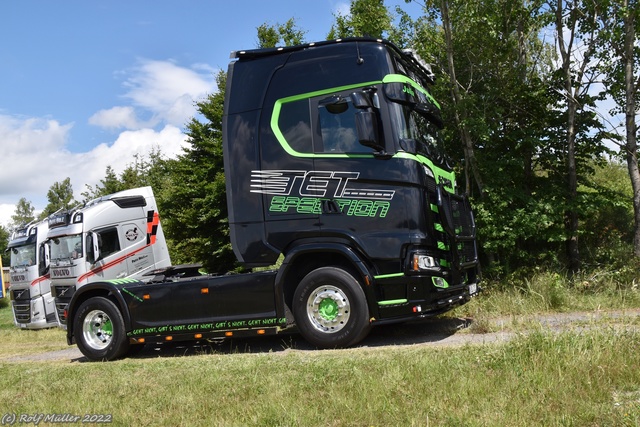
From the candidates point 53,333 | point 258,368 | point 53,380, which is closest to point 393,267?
point 258,368

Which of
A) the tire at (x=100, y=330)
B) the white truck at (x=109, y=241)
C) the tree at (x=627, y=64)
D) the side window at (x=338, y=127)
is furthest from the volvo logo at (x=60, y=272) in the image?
the tree at (x=627, y=64)

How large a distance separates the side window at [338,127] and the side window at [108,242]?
29.3 feet

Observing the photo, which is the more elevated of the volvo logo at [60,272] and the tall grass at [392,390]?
the volvo logo at [60,272]

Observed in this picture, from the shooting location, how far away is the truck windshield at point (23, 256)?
64.2 feet

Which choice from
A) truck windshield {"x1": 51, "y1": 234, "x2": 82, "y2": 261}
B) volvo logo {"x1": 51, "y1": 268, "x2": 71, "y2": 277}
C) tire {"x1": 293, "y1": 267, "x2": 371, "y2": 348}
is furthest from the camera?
volvo logo {"x1": 51, "y1": 268, "x2": 71, "y2": 277}

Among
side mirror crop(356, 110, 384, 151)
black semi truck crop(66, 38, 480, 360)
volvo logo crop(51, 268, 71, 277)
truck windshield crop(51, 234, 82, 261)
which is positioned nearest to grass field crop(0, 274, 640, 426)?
black semi truck crop(66, 38, 480, 360)

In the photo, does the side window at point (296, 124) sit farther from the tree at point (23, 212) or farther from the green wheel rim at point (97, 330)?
the tree at point (23, 212)

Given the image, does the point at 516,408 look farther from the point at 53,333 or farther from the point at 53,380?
the point at 53,333

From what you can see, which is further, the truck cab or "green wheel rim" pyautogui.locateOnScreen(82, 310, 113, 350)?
"green wheel rim" pyautogui.locateOnScreen(82, 310, 113, 350)

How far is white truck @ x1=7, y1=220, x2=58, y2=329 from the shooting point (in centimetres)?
1881

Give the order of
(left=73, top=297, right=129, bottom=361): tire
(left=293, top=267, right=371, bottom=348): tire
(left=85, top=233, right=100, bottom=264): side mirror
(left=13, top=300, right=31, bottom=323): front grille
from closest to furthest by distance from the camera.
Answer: (left=293, top=267, right=371, bottom=348): tire
(left=73, top=297, right=129, bottom=361): tire
(left=85, top=233, right=100, bottom=264): side mirror
(left=13, top=300, right=31, bottom=323): front grille

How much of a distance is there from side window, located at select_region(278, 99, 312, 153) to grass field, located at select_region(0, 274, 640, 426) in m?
2.71

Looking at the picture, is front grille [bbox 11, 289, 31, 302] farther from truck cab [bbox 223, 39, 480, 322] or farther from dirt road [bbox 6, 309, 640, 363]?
truck cab [bbox 223, 39, 480, 322]

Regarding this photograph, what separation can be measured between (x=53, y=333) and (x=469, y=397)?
1467 centimetres
